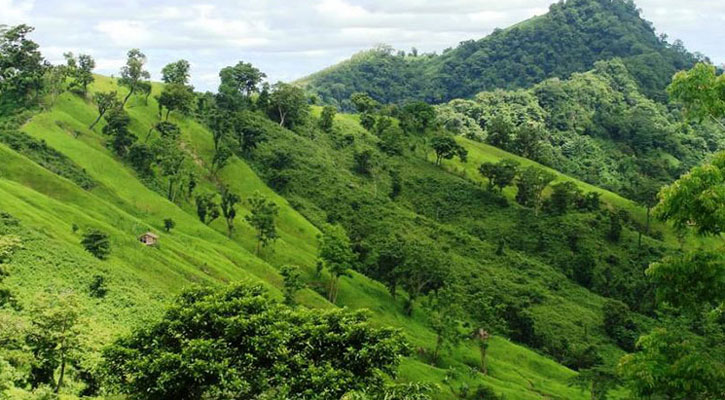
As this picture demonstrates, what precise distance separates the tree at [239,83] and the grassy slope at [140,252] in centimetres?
3138

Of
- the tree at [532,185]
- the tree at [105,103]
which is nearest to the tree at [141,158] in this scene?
the tree at [105,103]

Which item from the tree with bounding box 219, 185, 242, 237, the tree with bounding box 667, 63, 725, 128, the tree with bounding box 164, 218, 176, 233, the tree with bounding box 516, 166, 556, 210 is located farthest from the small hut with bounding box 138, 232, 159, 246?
the tree with bounding box 516, 166, 556, 210

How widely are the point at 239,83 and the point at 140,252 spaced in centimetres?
10265

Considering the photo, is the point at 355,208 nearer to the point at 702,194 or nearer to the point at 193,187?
the point at 193,187

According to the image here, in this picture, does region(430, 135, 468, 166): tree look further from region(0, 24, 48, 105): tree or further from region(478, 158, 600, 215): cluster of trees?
region(0, 24, 48, 105): tree

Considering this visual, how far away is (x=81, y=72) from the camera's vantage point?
14550 cm

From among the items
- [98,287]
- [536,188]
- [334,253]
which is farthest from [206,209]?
[536,188]

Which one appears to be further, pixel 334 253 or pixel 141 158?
pixel 141 158

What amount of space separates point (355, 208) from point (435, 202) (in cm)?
2796

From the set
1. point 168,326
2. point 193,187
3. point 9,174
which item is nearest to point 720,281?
point 168,326

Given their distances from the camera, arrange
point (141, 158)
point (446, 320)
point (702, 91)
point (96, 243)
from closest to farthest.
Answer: point (702, 91) → point (96, 243) → point (446, 320) → point (141, 158)

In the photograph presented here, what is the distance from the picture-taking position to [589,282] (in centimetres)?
14838

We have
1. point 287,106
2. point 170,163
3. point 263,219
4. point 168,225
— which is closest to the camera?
point 168,225

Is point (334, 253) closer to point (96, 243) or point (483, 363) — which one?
point (483, 363)
